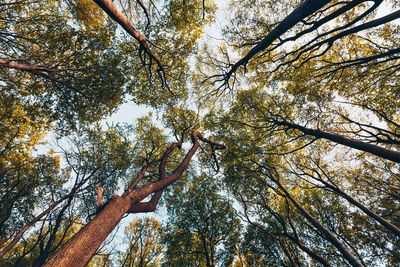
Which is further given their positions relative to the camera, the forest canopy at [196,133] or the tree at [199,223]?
the tree at [199,223]

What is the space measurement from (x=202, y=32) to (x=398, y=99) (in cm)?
845

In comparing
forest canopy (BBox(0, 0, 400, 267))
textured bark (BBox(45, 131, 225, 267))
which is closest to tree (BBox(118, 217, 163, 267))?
forest canopy (BBox(0, 0, 400, 267))

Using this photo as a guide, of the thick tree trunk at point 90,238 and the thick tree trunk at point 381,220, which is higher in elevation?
the thick tree trunk at point 381,220

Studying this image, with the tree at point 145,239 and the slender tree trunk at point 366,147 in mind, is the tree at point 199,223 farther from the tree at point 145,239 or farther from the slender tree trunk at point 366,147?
the slender tree trunk at point 366,147

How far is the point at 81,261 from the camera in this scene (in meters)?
3.22

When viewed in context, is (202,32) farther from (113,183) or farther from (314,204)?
(314,204)

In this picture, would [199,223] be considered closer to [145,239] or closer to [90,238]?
[145,239]

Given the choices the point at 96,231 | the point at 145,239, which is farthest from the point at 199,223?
the point at 96,231

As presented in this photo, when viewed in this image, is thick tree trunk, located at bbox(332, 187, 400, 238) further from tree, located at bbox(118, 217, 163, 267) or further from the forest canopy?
tree, located at bbox(118, 217, 163, 267)

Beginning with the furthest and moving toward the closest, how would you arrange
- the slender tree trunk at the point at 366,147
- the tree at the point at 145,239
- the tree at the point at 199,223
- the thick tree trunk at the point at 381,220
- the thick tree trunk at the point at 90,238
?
the tree at the point at 145,239, the tree at the point at 199,223, the thick tree trunk at the point at 381,220, the slender tree trunk at the point at 366,147, the thick tree trunk at the point at 90,238

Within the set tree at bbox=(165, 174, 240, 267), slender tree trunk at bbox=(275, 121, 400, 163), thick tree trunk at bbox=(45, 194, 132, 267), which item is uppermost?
tree at bbox=(165, 174, 240, 267)

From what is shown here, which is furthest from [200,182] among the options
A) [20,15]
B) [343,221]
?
[20,15]

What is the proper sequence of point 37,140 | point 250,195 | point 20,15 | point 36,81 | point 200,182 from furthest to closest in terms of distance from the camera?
1. point 200,182
2. point 250,195
3. point 37,140
4. point 36,81
5. point 20,15

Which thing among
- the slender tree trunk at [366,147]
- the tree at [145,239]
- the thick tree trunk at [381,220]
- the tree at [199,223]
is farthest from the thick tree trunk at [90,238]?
the tree at [145,239]
